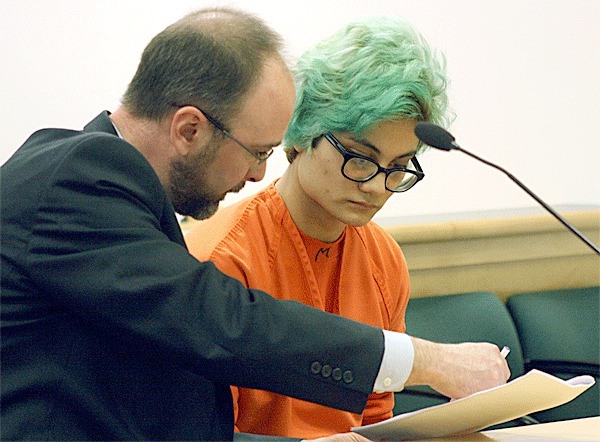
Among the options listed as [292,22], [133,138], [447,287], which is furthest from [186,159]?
[447,287]

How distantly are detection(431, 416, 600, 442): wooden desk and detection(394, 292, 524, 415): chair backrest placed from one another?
0.80 meters

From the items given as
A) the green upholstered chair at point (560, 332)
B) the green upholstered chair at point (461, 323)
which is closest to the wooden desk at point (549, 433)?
the green upholstered chair at point (461, 323)

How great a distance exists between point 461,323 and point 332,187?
3.15 feet

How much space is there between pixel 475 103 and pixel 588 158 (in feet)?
1.69

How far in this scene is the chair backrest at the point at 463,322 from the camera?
2496 mm

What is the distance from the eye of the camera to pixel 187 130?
1.42 m

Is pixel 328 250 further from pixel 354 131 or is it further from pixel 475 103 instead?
pixel 475 103

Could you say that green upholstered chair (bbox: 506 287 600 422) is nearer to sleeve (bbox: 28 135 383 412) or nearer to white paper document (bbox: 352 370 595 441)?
white paper document (bbox: 352 370 595 441)

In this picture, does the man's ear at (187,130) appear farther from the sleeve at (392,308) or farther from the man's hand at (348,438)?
the sleeve at (392,308)

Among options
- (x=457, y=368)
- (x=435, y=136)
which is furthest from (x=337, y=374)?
(x=435, y=136)

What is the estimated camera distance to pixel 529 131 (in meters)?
3.04

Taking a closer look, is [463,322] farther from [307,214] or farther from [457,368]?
[457,368]

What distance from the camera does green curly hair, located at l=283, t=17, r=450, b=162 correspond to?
1708 mm

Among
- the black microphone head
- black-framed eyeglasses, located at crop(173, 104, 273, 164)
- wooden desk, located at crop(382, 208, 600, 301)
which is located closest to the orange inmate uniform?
black-framed eyeglasses, located at crop(173, 104, 273, 164)
